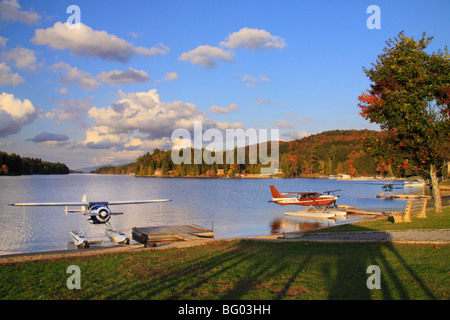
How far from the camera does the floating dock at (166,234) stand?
50.2 feet

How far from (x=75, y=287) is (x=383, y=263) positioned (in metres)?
6.63

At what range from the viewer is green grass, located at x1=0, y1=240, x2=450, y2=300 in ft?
18.4

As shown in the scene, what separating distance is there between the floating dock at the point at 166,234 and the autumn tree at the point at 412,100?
34.6ft

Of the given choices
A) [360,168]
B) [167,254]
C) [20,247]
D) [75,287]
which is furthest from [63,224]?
[360,168]

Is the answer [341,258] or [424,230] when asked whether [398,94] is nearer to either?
[424,230]

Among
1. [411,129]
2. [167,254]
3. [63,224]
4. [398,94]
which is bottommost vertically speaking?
[63,224]

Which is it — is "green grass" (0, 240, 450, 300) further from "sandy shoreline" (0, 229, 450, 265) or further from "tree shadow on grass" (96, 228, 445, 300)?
"sandy shoreline" (0, 229, 450, 265)

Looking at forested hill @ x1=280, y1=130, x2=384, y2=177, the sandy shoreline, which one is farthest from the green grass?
forested hill @ x1=280, y1=130, x2=384, y2=177

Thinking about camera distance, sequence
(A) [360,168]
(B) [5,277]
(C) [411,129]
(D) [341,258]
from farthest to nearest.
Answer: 1. (A) [360,168]
2. (C) [411,129]
3. (D) [341,258]
4. (B) [5,277]

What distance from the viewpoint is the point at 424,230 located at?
41.3 feet

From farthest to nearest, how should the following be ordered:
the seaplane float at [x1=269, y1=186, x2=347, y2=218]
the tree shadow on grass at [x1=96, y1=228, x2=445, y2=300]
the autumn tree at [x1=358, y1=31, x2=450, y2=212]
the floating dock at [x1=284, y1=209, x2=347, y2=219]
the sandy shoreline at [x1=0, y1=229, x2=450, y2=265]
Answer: the seaplane float at [x1=269, y1=186, x2=347, y2=218], the floating dock at [x1=284, y1=209, x2=347, y2=219], the autumn tree at [x1=358, y1=31, x2=450, y2=212], the sandy shoreline at [x1=0, y1=229, x2=450, y2=265], the tree shadow on grass at [x1=96, y1=228, x2=445, y2=300]

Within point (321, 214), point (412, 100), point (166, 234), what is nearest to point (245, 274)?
point (166, 234)

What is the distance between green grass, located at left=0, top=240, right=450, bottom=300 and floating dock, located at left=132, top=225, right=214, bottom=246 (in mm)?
5631
